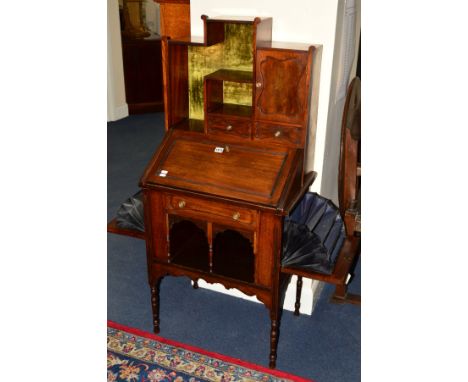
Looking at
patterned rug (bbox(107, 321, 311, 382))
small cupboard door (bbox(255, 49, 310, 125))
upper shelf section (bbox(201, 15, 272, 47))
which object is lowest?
patterned rug (bbox(107, 321, 311, 382))

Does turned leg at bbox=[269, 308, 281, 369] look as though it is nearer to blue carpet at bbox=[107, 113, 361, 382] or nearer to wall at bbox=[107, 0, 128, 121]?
blue carpet at bbox=[107, 113, 361, 382]

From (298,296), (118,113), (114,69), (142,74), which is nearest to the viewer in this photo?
(298,296)

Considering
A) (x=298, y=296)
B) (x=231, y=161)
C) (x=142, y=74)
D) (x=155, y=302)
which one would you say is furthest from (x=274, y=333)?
(x=142, y=74)

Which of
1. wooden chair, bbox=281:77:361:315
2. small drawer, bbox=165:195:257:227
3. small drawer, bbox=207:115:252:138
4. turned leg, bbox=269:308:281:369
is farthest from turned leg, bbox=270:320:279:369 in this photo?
small drawer, bbox=207:115:252:138

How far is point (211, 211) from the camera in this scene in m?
2.44

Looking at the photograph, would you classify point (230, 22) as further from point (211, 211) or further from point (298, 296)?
point (298, 296)

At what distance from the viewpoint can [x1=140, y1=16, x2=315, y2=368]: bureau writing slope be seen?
2.36 metres

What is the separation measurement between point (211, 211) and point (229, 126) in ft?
1.61

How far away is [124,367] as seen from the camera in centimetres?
269

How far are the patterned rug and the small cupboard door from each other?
1438 mm
